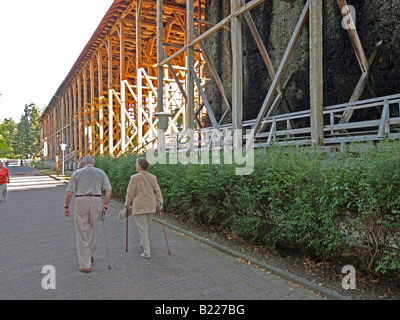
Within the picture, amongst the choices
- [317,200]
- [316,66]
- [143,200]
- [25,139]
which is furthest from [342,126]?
[25,139]

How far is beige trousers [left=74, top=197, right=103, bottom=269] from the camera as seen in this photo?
4.81m

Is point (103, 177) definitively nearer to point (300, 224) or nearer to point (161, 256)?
point (161, 256)

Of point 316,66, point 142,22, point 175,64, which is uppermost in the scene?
point 142,22

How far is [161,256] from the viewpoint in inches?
220

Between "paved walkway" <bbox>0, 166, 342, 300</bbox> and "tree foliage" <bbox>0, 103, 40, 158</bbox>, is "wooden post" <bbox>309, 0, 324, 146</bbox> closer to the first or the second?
"paved walkway" <bbox>0, 166, 342, 300</bbox>

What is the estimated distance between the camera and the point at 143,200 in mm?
5527

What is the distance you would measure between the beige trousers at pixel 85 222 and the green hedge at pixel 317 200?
7.93ft

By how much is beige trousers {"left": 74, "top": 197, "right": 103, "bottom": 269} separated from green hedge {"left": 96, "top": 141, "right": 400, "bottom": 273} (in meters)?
2.42

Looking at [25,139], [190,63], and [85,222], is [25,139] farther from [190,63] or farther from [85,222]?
[85,222]

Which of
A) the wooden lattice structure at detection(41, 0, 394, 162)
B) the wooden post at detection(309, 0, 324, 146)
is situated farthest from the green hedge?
the wooden lattice structure at detection(41, 0, 394, 162)

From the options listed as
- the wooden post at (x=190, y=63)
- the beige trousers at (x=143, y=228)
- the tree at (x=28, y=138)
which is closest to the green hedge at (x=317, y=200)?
the beige trousers at (x=143, y=228)

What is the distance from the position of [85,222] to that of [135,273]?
1145 mm
